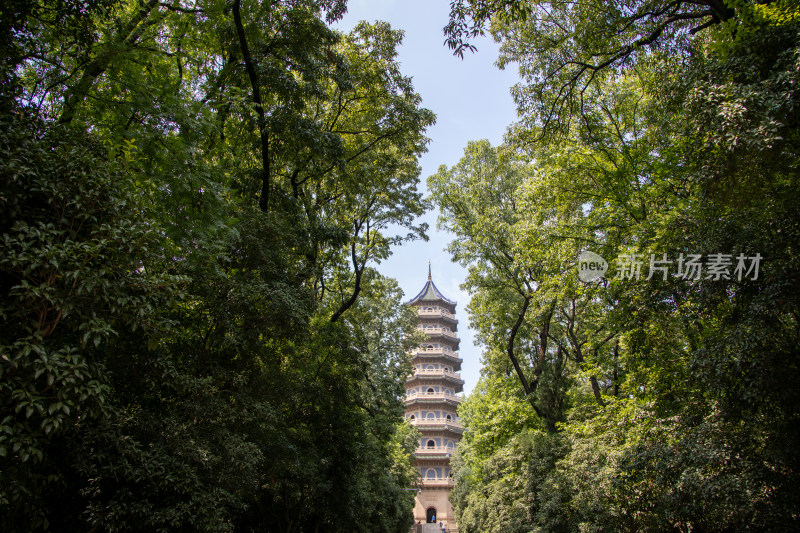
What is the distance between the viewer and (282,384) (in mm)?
7461

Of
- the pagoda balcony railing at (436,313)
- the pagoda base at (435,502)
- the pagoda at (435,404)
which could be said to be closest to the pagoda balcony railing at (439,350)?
the pagoda at (435,404)

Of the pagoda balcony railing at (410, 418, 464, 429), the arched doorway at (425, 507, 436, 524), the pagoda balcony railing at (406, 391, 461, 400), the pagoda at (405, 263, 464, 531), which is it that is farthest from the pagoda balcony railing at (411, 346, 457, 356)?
the arched doorway at (425, 507, 436, 524)

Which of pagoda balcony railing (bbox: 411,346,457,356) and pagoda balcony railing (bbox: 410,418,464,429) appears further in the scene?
pagoda balcony railing (bbox: 411,346,457,356)

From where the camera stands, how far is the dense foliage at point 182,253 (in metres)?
3.17

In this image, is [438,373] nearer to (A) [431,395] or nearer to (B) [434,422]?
(A) [431,395]

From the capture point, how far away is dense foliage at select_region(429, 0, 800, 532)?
4.28 metres

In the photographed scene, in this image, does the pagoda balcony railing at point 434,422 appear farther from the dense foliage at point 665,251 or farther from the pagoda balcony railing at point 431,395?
the dense foliage at point 665,251

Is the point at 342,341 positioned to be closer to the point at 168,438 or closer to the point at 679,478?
the point at 168,438

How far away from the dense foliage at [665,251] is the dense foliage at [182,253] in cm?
333

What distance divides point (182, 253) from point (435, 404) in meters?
32.0

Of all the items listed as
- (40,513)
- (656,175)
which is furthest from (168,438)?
(656,175)

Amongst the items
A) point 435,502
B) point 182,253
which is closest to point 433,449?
point 435,502

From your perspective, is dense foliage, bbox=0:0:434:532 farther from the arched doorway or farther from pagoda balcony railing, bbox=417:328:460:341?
pagoda balcony railing, bbox=417:328:460:341

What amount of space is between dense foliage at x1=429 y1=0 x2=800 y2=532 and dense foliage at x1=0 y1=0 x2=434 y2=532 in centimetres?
333
